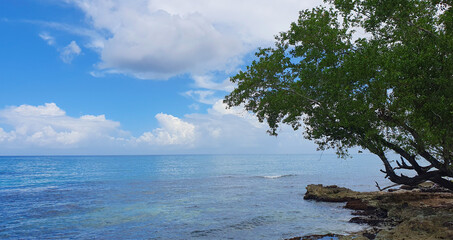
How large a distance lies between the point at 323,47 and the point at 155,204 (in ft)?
75.6

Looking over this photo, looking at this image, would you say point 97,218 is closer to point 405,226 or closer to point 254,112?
point 254,112

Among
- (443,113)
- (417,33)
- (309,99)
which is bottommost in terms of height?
(443,113)

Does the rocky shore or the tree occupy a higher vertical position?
the tree

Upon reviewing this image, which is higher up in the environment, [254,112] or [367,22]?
[367,22]

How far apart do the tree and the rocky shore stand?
2348 millimetres

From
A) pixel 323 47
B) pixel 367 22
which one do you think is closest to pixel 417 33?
pixel 367 22

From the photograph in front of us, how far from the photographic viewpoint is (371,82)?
15.4m

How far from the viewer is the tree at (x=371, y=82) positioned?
13.7 meters

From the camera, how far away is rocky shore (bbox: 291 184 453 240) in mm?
14648

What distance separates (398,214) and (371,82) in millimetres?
10135

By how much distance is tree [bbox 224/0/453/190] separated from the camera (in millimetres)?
13656

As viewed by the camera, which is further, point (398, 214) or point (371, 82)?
point (398, 214)

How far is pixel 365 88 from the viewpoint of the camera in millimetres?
15859

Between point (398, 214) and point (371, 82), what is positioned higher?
point (371, 82)
